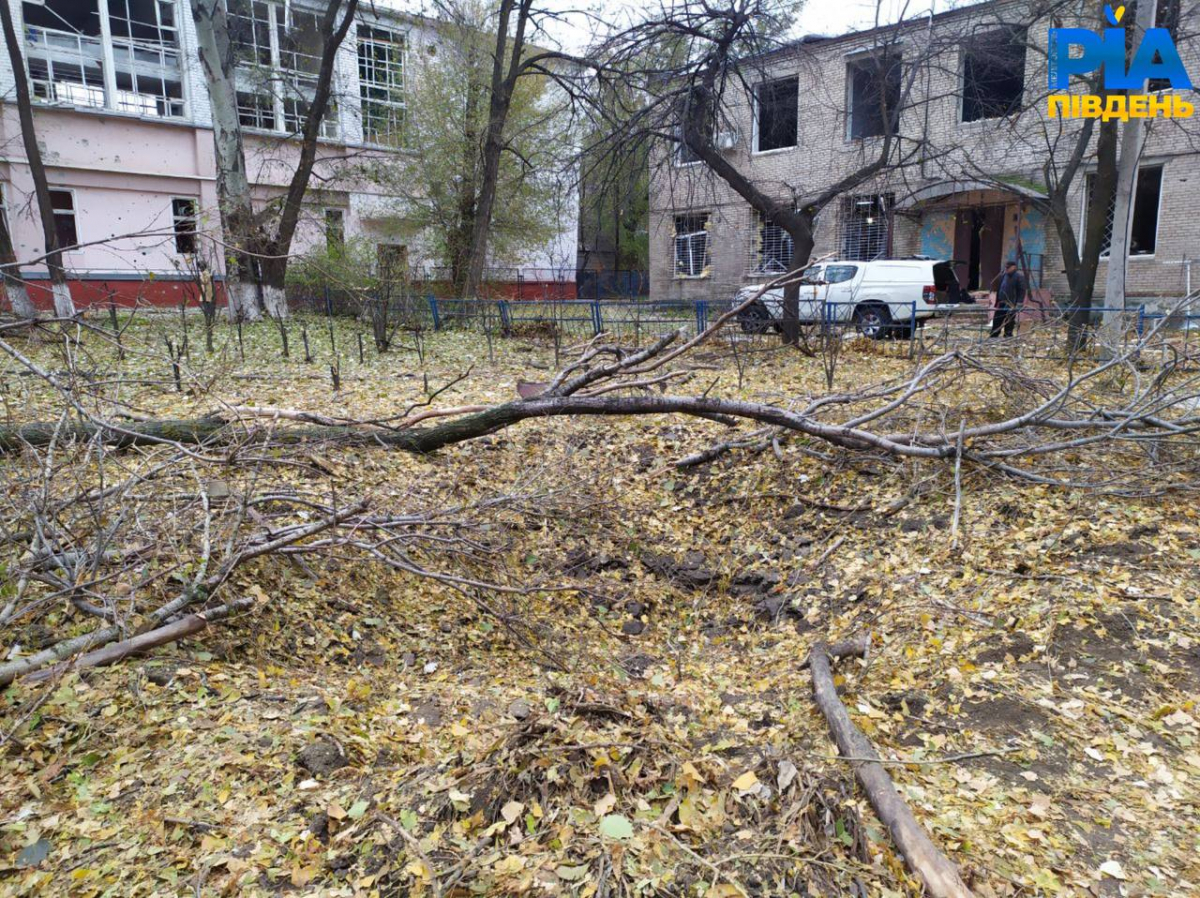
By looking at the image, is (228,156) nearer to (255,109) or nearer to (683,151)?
(683,151)

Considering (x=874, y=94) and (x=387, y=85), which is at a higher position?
(x=387, y=85)

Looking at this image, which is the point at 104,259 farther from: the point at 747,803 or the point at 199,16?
the point at 747,803

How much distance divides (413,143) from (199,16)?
6561 mm

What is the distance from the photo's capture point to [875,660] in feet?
12.5

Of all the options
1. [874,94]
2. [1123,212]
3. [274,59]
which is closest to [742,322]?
[1123,212]

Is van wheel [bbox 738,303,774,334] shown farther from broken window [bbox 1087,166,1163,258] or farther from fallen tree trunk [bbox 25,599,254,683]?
broken window [bbox 1087,166,1163,258]

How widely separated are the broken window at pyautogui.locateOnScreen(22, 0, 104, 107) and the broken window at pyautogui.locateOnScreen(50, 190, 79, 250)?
6.43 feet

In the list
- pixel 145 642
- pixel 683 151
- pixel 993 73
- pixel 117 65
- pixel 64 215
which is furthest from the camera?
pixel 117 65

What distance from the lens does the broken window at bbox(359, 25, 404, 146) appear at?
20688mm

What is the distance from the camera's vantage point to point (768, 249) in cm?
2162

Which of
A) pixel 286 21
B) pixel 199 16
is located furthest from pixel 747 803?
pixel 286 21

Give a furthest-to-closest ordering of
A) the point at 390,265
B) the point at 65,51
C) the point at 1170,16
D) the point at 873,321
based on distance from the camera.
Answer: the point at 65,51
the point at 1170,16
the point at 390,265
the point at 873,321

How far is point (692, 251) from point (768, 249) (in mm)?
2331

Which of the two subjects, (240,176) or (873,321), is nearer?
(873,321)
